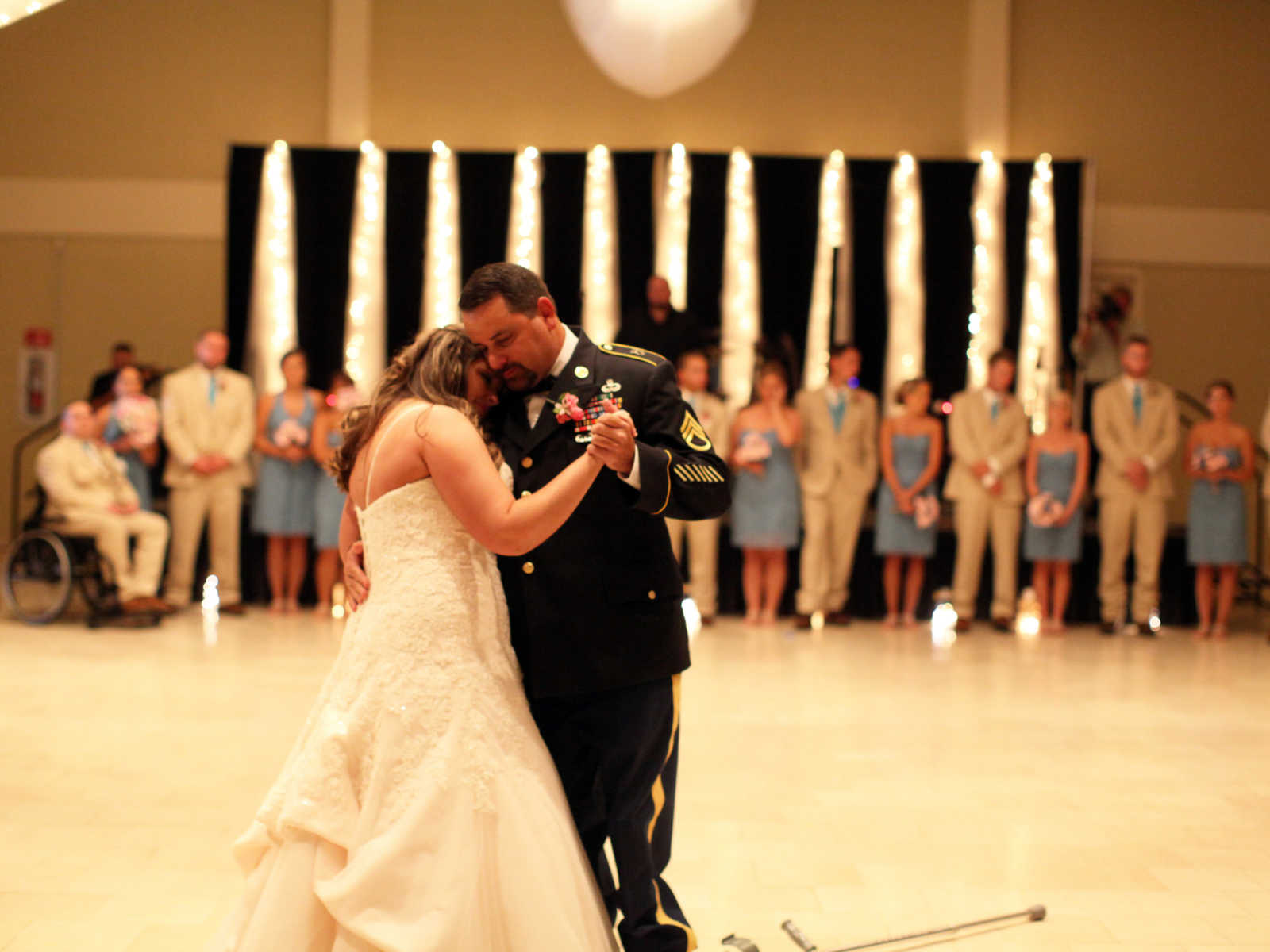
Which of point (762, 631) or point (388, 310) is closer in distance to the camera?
point (762, 631)

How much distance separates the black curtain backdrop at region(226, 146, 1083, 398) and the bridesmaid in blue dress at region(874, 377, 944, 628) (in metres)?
1.35

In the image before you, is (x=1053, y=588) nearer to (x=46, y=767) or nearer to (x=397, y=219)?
(x=397, y=219)

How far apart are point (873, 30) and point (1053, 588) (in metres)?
5.14

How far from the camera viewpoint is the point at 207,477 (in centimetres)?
867

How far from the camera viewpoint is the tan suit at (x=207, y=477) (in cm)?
861

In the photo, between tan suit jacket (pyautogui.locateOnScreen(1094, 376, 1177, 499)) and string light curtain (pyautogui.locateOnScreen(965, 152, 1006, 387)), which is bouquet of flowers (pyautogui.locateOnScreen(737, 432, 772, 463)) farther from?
string light curtain (pyautogui.locateOnScreen(965, 152, 1006, 387))

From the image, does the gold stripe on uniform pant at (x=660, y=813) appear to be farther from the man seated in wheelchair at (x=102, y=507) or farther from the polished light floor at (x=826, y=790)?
the man seated in wheelchair at (x=102, y=507)

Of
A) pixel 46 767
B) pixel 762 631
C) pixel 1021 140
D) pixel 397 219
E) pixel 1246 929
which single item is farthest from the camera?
pixel 1021 140

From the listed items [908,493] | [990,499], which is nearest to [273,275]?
[908,493]

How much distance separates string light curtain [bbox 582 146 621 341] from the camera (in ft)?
34.0

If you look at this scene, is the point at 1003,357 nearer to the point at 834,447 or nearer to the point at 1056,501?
the point at 1056,501

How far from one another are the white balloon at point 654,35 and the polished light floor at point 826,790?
3403 mm

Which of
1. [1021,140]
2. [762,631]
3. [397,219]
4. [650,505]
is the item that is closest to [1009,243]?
[1021,140]

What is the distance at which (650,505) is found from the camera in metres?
2.49
